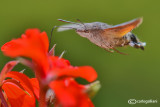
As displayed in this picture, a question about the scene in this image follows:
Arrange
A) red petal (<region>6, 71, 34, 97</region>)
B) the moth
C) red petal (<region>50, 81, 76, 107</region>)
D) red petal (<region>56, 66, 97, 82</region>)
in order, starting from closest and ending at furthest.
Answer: red petal (<region>50, 81, 76, 107</region>) → red petal (<region>56, 66, 97, 82</region>) → red petal (<region>6, 71, 34, 97</region>) → the moth

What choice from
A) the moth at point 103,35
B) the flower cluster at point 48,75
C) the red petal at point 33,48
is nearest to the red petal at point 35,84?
the flower cluster at point 48,75

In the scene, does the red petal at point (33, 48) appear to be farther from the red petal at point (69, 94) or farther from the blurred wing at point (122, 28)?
the blurred wing at point (122, 28)

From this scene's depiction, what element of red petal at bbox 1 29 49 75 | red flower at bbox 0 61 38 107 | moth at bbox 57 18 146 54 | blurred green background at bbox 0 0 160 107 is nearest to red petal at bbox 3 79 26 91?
red flower at bbox 0 61 38 107

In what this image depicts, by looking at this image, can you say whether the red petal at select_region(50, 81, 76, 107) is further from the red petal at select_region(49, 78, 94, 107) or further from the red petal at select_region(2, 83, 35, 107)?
the red petal at select_region(2, 83, 35, 107)

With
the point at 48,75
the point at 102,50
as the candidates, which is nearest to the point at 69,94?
the point at 48,75

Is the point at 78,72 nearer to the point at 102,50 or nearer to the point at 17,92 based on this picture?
the point at 17,92

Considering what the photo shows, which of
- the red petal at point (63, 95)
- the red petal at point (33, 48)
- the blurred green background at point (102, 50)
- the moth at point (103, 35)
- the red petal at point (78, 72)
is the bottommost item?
the blurred green background at point (102, 50)
